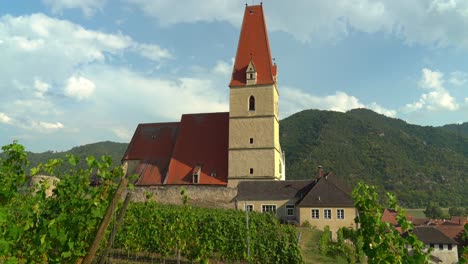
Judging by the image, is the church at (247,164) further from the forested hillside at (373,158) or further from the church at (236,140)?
the forested hillside at (373,158)

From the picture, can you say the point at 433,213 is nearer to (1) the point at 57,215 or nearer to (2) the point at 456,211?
(2) the point at 456,211

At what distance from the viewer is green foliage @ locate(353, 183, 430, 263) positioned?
19.5ft

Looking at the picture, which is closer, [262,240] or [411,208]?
[262,240]

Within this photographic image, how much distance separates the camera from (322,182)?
33594mm

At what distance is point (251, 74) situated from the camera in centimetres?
3491

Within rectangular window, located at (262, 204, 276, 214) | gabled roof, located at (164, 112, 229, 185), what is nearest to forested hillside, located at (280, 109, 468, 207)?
gabled roof, located at (164, 112, 229, 185)

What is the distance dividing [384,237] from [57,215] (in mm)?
5188

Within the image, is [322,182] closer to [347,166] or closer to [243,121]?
[243,121]

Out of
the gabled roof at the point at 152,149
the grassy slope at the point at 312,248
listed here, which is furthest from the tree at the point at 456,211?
the gabled roof at the point at 152,149

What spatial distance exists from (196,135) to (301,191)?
34.8 feet

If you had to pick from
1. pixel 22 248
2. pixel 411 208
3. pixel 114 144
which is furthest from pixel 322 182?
pixel 114 144

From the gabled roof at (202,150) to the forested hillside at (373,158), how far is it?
5001 cm

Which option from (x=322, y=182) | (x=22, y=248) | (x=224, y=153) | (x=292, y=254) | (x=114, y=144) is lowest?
(x=292, y=254)

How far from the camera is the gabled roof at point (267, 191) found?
33156mm
